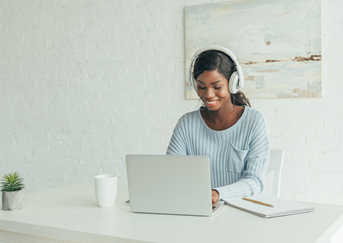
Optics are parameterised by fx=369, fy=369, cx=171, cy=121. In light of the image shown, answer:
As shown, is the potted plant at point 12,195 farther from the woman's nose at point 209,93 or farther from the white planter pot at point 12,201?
the woman's nose at point 209,93

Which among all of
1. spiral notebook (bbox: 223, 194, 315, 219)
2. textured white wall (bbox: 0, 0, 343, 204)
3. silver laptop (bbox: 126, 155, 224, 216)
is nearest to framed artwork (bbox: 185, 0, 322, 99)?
textured white wall (bbox: 0, 0, 343, 204)

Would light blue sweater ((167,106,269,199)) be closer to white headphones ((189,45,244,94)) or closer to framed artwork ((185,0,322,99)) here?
white headphones ((189,45,244,94))

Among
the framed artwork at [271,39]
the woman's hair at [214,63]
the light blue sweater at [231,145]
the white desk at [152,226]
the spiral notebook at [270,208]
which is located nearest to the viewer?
the white desk at [152,226]

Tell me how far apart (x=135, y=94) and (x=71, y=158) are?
2.74 feet

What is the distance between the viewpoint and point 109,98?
9.85 feet

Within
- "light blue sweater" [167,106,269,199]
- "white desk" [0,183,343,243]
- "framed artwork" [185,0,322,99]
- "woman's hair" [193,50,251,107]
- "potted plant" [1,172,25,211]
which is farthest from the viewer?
"framed artwork" [185,0,322,99]

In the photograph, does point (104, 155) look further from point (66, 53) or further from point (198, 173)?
point (198, 173)

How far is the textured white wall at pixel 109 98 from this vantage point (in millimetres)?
2375

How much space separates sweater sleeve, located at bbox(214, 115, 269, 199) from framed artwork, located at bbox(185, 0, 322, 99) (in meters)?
0.90

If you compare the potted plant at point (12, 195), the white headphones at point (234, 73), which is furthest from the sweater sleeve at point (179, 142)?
the potted plant at point (12, 195)

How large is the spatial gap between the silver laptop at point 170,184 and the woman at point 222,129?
1.46 feet

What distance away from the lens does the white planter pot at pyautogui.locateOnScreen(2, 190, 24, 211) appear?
1.25 metres

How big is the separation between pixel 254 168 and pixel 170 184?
476mm

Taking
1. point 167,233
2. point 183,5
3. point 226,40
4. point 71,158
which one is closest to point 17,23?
point 71,158
